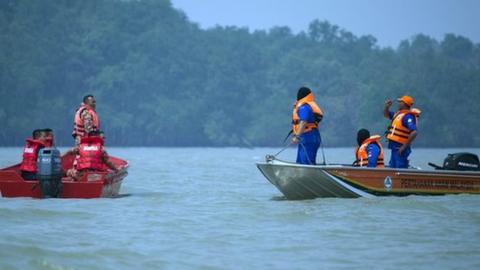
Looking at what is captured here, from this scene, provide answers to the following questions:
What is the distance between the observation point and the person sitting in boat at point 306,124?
Answer: 18.6m

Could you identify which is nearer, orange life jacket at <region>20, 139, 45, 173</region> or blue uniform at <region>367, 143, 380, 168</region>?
orange life jacket at <region>20, 139, 45, 173</region>

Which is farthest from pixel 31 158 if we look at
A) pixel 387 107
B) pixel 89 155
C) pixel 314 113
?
pixel 387 107

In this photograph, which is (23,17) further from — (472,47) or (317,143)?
(317,143)

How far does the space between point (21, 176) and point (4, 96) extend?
71.7m

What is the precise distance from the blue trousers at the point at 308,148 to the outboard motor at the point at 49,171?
3.65 m

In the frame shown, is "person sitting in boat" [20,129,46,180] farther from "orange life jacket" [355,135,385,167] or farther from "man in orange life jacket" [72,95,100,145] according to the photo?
"orange life jacket" [355,135,385,167]

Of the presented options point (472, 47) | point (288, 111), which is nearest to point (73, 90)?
point (288, 111)

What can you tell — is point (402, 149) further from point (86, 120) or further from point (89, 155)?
point (86, 120)

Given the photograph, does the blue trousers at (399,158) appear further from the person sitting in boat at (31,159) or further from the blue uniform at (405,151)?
the person sitting in boat at (31,159)

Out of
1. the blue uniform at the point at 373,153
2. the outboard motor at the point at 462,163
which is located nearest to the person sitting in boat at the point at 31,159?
the blue uniform at the point at 373,153

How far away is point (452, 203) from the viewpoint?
60.5 ft

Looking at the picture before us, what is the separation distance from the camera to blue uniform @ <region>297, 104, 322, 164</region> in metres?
18.6

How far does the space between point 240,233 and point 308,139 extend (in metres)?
4.24

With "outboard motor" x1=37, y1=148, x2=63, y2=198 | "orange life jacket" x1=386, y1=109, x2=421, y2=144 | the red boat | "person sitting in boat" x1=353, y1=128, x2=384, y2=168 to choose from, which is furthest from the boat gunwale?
"outboard motor" x1=37, y1=148, x2=63, y2=198
